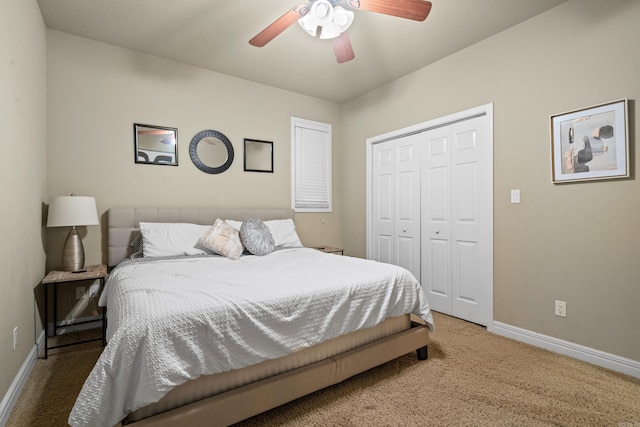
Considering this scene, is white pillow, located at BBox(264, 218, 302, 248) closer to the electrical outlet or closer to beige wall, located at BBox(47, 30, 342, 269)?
beige wall, located at BBox(47, 30, 342, 269)

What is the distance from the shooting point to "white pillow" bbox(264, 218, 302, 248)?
3.58 m

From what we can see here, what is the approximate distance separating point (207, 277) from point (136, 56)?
2619 millimetres

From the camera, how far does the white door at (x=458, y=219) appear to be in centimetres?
305

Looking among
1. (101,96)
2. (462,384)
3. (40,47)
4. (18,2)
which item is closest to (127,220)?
(101,96)

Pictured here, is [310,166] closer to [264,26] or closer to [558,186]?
[264,26]

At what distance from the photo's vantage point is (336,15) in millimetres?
2227

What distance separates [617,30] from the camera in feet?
7.36

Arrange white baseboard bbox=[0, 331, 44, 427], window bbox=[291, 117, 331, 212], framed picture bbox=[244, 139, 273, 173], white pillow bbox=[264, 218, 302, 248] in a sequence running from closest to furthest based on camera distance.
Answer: white baseboard bbox=[0, 331, 44, 427] < white pillow bbox=[264, 218, 302, 248] < framed picture bbox=[244, 139, 273, 173] < window bbox=[291, 117, 331, 212]

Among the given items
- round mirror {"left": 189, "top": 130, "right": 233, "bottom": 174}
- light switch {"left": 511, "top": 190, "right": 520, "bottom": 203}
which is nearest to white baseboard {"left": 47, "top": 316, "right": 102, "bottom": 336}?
round mirror {"left": 189, "top": 130, "right": 233, "bottom": 174}

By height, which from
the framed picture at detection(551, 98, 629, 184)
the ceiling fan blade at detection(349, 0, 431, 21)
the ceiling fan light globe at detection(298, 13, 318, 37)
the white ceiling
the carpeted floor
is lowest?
the carpeted floor

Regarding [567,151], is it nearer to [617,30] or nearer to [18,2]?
[617,30]

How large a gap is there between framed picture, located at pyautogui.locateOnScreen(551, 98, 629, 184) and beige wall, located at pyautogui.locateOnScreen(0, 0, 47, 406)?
368 cm

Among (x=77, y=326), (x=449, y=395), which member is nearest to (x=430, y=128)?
(x=449, y=395)

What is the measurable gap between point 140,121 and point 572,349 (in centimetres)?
436
